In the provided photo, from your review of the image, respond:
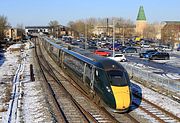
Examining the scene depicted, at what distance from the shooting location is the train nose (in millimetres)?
16750

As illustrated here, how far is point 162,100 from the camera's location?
21.7 metres

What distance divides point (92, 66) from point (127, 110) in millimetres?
4019

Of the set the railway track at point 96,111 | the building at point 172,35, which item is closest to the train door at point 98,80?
the railway track at point 96,111

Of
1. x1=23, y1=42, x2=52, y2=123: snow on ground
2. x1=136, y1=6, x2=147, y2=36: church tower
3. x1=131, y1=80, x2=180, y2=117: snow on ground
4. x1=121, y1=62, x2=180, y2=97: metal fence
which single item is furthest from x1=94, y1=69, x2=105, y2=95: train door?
x1=136, y1=6, x2=147, y2=36: church tower

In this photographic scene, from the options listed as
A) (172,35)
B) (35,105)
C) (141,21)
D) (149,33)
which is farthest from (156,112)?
(141,21)

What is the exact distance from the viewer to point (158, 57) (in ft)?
181

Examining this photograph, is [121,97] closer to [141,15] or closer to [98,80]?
[98,80]

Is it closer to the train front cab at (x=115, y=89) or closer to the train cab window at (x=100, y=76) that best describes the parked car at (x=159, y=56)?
the train cab window at (x=100, y=76)

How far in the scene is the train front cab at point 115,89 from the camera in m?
16.8

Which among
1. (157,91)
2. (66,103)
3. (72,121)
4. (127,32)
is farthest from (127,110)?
(127,32)

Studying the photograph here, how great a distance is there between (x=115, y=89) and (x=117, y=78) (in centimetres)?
88

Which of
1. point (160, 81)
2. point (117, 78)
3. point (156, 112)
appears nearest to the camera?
point (117, 78)

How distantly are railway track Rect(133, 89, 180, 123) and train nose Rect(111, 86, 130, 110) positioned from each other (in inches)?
65.8

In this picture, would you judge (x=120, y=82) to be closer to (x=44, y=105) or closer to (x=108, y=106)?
(x=108, y=106)
